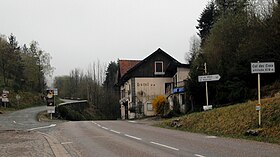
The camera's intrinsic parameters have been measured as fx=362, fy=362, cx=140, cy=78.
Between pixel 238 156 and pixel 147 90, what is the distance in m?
40.8

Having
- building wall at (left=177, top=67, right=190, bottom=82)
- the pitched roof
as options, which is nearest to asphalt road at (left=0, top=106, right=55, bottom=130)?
building wall at (left=177, top=67, right=190, bottom=82)

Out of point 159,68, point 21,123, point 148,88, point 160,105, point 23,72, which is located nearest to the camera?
point 21,123

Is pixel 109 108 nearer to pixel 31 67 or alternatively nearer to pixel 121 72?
pixel 31 67

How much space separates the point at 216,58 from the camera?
1292 inches

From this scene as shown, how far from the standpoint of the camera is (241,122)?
57.3 ft

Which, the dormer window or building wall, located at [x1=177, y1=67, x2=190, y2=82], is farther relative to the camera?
the dormer window

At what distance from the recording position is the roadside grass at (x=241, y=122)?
49.3 feet

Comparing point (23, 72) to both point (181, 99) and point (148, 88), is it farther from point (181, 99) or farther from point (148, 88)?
point (181, 99)

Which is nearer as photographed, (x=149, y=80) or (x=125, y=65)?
(x=149, y=80)

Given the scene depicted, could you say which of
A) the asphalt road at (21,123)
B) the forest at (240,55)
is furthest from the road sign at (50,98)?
the forest at (240,55)

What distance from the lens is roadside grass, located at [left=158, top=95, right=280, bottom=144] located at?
592 inches

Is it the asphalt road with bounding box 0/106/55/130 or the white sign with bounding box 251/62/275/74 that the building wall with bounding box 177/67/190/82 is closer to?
the asphalt road with bounding box 0/106/55/130

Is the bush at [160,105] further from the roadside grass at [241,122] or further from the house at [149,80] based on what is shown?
the roadside grass at [241,122]

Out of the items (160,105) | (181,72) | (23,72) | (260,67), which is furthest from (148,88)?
(23,72)
